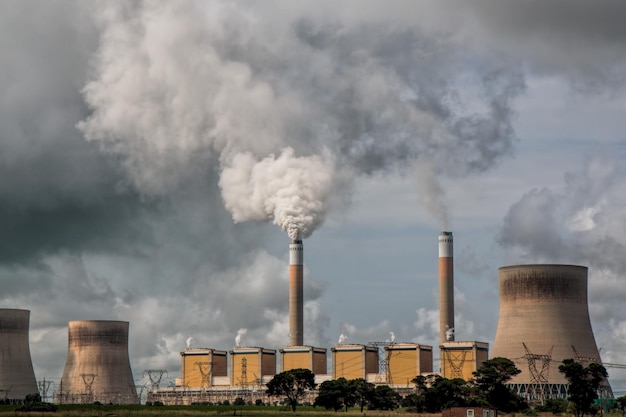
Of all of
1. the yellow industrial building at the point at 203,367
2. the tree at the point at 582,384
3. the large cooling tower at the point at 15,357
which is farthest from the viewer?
the yellow industrial building at the point at 203,367

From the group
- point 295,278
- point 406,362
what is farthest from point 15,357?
point 406,362

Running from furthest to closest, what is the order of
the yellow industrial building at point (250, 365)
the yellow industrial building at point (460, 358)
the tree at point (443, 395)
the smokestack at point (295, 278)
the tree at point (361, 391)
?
the yellow industrial building at point (250, 365) < the smokestack at point (295, 278) < the yellow industrial building at point (460, 358) < the tree at point (361, 391) < the tree at point (443, 395)

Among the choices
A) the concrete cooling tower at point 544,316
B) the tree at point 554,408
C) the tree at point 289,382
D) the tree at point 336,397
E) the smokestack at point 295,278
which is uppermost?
the smokestack at point 295,278

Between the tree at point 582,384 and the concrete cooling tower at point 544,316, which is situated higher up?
the concrete cooling tower at point 544,316

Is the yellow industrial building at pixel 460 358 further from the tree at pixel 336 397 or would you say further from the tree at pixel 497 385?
the tree at pixel 497 385

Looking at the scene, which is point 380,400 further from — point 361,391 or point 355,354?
point 355,354

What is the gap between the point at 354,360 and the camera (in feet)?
420

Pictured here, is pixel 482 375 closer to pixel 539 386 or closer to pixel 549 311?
pixel 549 311

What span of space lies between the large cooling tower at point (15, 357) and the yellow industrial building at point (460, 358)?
48.0 m

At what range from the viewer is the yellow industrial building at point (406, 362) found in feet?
410

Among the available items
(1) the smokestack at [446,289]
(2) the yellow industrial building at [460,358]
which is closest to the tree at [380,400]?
(2) the yellow industrial building at [460,358]

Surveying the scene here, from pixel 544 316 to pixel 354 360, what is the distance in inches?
1439

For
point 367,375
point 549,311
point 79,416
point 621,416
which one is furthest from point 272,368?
point 79,416

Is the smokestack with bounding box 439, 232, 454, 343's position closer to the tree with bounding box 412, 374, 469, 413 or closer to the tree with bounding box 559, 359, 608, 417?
the tree with bounding box 412, 374, 469, 413
